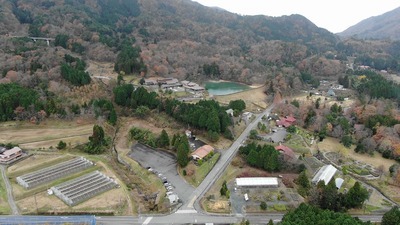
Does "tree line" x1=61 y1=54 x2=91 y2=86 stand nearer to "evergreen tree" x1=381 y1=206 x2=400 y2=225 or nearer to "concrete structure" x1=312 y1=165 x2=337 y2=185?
"concrete structure" x1=312 y1=165 x2=337 y2=185

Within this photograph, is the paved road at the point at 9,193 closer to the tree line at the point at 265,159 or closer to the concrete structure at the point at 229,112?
the tree line at the point at 265,159

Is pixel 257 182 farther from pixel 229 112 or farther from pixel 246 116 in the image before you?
pixel 246 116

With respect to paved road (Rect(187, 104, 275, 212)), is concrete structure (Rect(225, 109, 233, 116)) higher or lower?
higher

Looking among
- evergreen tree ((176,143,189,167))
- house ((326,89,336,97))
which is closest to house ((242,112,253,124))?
evergreen tree ((176,143,189,167))

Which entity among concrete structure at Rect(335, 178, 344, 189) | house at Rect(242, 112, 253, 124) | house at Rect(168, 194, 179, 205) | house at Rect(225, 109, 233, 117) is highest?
house at Rect(225, 109, 233, 117)

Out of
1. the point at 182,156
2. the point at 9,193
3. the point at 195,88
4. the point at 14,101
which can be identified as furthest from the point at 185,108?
the point at 9,193

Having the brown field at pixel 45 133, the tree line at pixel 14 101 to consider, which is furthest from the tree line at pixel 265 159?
the tree line at pixel 14 101
